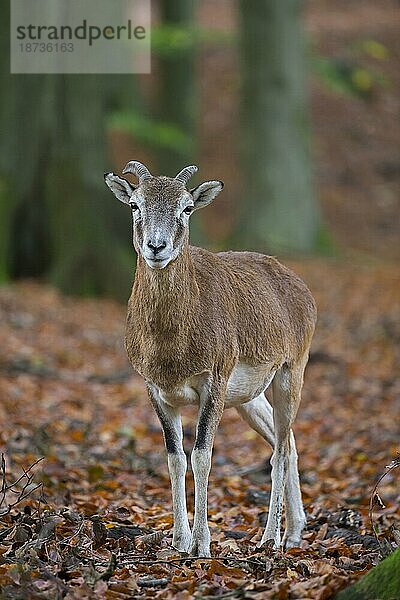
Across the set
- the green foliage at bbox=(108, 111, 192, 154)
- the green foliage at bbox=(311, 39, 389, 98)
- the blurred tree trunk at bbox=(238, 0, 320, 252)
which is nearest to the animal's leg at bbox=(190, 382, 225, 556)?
the blurred tree trunk at bbox=(238, 0, 320, 252)

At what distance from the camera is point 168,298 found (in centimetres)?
639

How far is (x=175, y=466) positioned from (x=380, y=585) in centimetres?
194

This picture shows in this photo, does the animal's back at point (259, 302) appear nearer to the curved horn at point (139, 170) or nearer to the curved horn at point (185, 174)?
the curved horn at point (185, 174)

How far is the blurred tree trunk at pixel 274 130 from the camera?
864 inches

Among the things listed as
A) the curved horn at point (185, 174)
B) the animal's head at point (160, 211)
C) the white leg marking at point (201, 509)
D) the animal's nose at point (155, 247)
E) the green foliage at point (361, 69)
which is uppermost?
the green foliage at point (361, 69)

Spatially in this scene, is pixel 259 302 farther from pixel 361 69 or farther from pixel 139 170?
pixel 361 69

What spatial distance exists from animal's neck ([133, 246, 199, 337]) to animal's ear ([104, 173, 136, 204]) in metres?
0.41

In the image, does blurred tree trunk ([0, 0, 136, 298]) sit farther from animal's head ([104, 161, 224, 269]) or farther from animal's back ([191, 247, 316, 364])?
animal's head ([104, 161, 224, 269])

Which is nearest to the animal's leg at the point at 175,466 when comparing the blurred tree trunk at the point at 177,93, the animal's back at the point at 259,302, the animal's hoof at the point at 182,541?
the animal's hoof at the point at 182,541

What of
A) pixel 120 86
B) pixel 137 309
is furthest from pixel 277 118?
pixel 137 309

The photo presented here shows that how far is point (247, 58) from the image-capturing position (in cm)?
2198

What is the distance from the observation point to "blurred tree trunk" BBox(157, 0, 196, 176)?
25484mm

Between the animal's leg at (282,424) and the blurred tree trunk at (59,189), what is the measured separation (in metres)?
10.0

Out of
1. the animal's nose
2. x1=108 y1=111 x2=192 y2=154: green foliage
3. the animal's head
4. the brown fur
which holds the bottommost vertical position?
the brown fur
